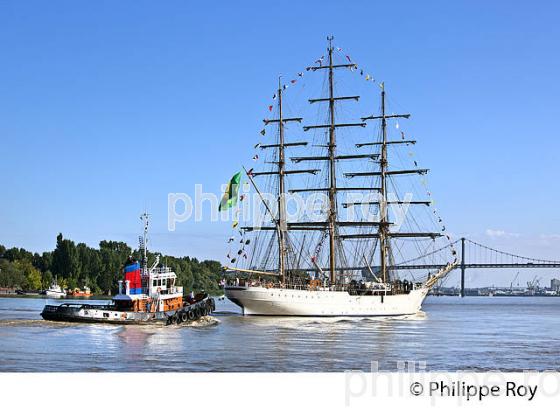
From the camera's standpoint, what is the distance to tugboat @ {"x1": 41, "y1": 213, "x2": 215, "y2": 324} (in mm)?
61156

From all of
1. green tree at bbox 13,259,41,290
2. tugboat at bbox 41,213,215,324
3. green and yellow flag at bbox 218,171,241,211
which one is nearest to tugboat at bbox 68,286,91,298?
green tree at bbox 13,259,41,290

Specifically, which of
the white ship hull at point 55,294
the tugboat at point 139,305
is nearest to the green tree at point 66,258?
the white ship hull at point 55,294

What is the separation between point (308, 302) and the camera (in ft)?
281

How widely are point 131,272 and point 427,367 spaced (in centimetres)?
3054

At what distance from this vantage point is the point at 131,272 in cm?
6288

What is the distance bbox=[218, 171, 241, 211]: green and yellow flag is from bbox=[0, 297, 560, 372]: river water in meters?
13.4

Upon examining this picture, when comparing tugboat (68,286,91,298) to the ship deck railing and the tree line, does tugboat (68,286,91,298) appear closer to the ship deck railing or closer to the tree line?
the tree line

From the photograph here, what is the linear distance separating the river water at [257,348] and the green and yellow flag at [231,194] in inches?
528

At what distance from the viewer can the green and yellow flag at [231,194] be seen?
75.1m
